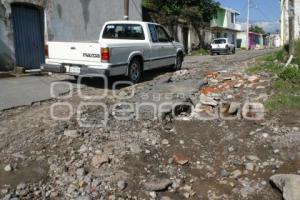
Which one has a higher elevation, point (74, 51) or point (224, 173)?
point (74, 51)

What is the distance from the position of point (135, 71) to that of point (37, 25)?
6403 millimetres

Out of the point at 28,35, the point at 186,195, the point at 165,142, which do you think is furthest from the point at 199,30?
the point at 186,195

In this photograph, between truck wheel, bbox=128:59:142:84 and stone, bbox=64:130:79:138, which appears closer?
stone, bbox=64:130:79:138

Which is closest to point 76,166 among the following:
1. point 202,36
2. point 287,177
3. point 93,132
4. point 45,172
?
point 45,172

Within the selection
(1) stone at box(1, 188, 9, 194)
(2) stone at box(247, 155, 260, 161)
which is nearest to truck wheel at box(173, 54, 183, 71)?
(2) stone at box(247, 155, 260, 161)

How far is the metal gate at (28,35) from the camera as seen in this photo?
581 inches

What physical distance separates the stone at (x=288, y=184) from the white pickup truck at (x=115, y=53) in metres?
5.76

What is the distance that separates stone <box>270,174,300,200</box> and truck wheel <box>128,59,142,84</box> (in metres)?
6.44

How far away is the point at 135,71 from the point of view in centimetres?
1117

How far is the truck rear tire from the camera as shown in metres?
10.9

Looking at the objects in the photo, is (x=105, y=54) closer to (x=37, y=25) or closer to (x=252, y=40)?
(x=37, y=25)

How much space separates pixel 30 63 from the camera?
50.3 feet

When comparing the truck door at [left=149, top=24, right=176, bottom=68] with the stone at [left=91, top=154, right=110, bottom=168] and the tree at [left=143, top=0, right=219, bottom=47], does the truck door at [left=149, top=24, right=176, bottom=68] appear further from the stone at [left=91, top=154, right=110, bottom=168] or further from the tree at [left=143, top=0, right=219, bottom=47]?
the tree at [left=143, top=0, right=219, bottom=47]

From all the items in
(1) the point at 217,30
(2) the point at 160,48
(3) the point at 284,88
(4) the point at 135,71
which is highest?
(1) the point at 217,30
